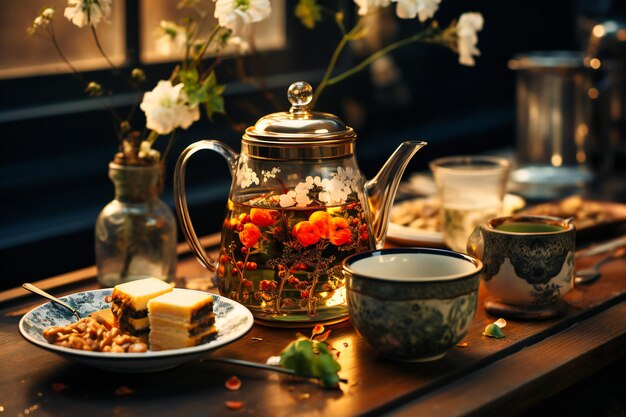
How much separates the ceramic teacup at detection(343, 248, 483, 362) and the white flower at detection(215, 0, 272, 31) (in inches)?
14.1

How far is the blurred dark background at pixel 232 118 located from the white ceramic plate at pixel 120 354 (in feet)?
1.43

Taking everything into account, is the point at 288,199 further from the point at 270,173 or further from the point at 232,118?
the point at 232,118

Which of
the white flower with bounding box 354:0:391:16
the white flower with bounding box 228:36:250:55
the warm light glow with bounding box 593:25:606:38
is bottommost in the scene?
the white flower with bounding box 228:36:250:55

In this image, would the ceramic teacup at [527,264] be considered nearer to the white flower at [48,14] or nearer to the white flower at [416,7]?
the white flower at [416,7]

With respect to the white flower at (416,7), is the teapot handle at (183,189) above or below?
below

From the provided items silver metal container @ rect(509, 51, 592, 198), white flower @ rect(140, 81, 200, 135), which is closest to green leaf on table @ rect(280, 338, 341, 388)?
white flower @ rect(140, 81, 200, 135)

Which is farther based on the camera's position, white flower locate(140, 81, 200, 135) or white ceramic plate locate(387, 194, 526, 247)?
white ceramic plate locate(387, 194, 526, 247)

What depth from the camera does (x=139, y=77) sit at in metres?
→ 1.31

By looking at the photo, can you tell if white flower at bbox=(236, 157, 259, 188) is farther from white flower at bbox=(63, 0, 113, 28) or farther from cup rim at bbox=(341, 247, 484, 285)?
white flower at bbox=(63, 0, 113, 28)

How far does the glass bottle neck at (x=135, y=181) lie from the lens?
129 cm

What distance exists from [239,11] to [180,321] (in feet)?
1.38

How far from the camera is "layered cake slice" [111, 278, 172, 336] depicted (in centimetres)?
104

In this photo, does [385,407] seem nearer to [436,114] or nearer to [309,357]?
[309,357]

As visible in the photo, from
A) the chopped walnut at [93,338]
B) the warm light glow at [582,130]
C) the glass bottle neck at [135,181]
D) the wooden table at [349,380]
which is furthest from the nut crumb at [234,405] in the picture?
the warm light glow at [582,130]
